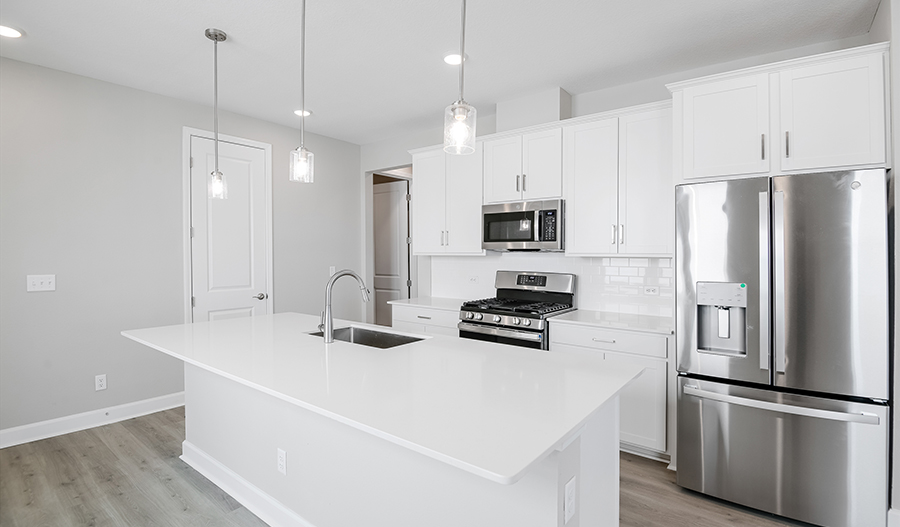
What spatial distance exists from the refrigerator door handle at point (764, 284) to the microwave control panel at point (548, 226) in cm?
139

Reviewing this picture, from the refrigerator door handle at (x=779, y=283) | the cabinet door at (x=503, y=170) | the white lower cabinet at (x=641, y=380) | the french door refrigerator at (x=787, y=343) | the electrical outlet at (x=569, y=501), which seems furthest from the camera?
the cabinet door at (x=503, y=170)

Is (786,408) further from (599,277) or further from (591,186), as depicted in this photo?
(591,186)

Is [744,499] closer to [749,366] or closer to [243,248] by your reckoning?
[749,366]

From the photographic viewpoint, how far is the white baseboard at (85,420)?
119 inches

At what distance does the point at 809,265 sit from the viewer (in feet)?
6.98

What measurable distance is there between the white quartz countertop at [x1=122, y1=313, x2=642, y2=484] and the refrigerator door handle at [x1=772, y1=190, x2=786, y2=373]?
1.01 metres

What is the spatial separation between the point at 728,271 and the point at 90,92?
4498mm

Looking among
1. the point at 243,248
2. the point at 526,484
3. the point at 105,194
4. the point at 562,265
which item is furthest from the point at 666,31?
the point at 105,194

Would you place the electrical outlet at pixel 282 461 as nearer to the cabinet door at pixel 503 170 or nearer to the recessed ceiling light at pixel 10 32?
the cabinet door at pixel 503 170

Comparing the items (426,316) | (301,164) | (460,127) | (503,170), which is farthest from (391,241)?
(460,127)

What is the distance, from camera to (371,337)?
2561 millimetres

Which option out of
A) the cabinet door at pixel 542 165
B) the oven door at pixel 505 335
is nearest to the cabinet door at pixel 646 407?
the oven door at pixel 505 335

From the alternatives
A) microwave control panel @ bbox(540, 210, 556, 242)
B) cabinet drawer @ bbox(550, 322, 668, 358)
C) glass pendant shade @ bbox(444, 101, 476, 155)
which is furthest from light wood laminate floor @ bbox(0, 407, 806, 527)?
glass pendant shade @ bbox(444, 101, 476, 155)

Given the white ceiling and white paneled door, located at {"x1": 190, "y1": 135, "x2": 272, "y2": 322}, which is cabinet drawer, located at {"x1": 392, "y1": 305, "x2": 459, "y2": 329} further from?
the white ceiling
